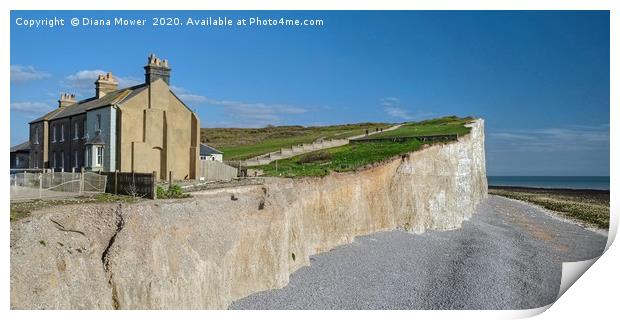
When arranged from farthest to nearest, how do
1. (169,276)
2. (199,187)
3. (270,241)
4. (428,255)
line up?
(428,255) < (199,187) < (270,241) < (169,276)

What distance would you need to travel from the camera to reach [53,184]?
59.9 feet

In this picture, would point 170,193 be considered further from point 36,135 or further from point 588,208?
point 588,208

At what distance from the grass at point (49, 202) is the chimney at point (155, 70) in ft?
24.0

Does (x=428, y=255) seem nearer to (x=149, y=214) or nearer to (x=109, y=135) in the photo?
(x=149, y=214)

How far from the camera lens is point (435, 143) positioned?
3341 cm

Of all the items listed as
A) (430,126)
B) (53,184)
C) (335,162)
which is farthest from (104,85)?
(430,126)

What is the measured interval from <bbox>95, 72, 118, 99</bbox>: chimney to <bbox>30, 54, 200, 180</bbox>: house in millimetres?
142

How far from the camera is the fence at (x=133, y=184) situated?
1741 centimetres

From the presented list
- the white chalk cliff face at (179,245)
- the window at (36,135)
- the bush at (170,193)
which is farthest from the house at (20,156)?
the white chalk cliff face at (179,245)

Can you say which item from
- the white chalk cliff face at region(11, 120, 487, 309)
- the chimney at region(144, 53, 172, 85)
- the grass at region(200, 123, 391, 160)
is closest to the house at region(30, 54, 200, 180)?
the chimney at region(144, 53, 172, 85)

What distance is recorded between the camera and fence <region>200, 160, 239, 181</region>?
1044 inches

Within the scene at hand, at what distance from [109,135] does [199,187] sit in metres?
5.55
